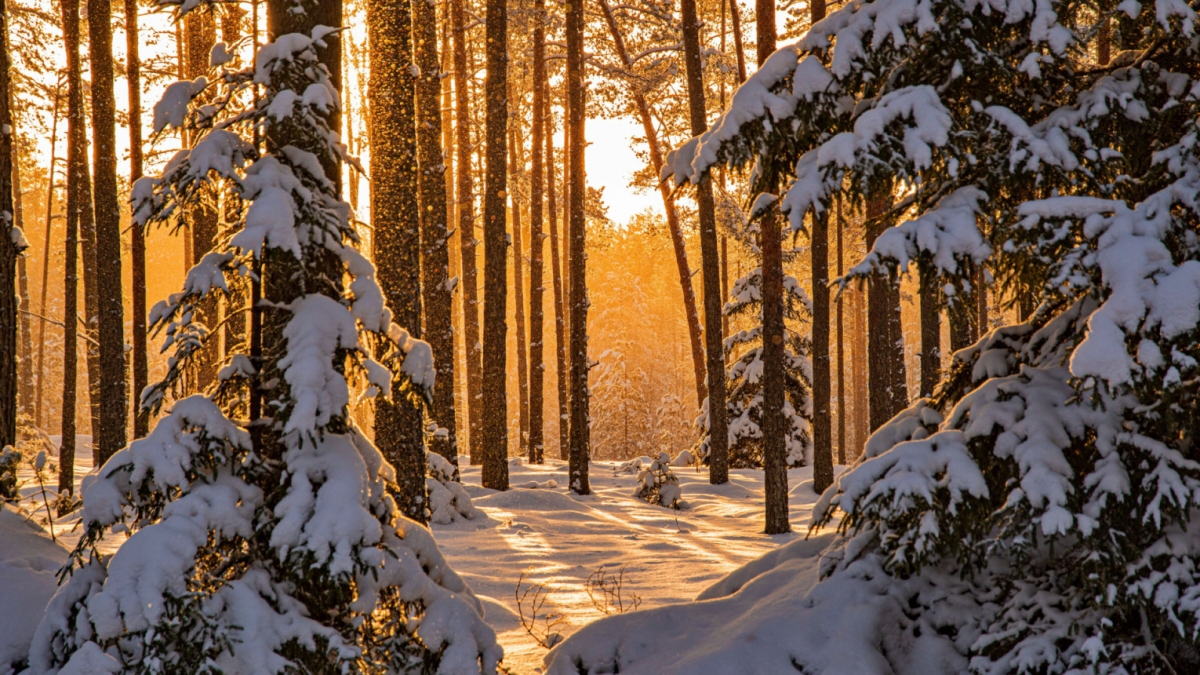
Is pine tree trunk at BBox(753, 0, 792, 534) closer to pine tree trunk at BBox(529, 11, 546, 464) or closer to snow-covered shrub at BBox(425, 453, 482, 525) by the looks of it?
snow-covered shrub at BBox(425, 453, 482, 525)

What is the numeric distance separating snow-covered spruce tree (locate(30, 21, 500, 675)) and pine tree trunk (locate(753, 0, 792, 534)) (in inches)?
267

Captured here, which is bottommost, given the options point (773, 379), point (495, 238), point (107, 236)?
point (773, 379)

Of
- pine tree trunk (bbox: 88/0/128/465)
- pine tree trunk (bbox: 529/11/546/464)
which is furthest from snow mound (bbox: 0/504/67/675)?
pine tree trunk (bbox: 529/11/546/464)

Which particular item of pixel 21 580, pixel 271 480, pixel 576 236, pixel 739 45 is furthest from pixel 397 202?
pixel 739 45

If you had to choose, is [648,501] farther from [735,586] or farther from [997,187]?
Answer: [997,187]

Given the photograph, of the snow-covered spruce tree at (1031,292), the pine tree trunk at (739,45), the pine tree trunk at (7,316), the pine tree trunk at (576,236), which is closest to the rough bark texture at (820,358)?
the pine tree trunk at (576,236)

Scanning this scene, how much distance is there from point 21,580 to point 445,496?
6.33 m

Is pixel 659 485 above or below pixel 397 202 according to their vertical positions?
below

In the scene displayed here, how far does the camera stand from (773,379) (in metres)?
10.4

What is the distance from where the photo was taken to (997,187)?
169 inches

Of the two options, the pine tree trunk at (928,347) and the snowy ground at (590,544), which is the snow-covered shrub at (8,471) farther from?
the pine tree trunk at (928,347)

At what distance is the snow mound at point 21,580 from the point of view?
13.6ft

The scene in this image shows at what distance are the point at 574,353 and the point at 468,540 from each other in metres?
4.47

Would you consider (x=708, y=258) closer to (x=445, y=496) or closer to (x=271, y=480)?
(x=445, y=496)
